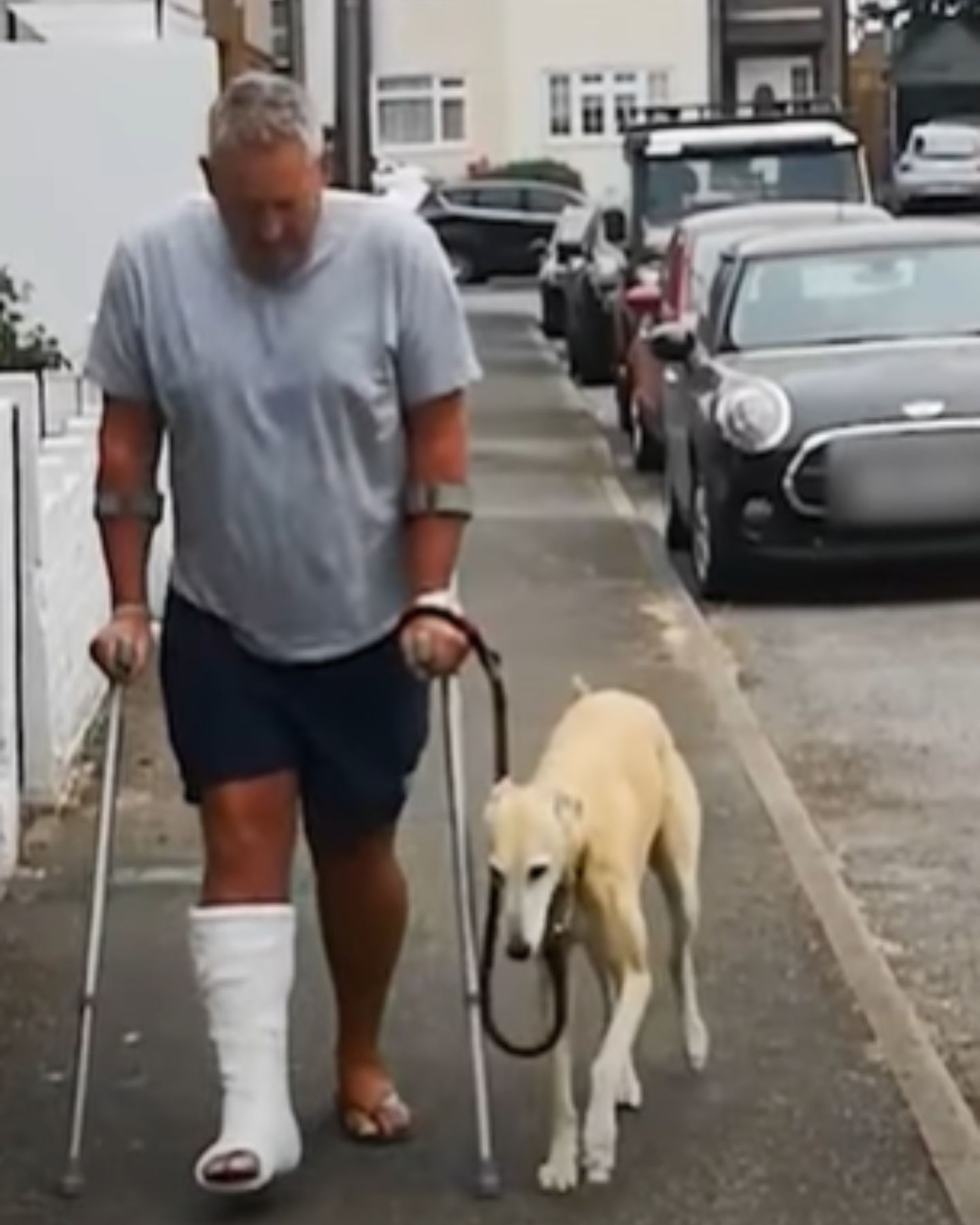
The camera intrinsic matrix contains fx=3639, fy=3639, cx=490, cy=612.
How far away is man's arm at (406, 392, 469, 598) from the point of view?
6.29 m

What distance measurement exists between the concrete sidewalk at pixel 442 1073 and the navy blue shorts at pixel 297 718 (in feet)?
2.28

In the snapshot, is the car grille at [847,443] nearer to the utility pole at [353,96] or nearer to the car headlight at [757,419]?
the car headlight at [757,419]

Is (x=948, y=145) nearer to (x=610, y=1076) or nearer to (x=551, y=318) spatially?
(x=551, y=318)

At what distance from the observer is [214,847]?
250 inches

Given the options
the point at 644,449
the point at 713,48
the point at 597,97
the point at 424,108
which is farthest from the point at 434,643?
the point at 424,108

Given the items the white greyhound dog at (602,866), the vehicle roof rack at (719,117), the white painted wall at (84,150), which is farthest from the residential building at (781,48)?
the white greyhound dog at (602,866)

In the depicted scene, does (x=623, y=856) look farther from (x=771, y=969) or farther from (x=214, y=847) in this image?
(x=771, y=969)

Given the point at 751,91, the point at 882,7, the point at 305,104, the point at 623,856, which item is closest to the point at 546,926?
the point at 623,856

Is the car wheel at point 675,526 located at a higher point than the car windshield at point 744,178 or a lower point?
lower

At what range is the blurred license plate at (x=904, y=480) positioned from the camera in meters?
14.3

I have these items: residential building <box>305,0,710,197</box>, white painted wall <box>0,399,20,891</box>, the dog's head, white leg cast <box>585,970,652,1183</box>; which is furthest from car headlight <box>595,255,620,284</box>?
residential building <box>305,0,710,197</box>

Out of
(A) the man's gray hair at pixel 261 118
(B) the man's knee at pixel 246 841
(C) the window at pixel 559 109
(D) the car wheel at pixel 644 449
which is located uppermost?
(C) the window at pixel 559 109

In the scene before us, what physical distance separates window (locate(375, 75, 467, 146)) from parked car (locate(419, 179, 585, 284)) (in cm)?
828

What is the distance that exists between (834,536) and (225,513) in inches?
328
